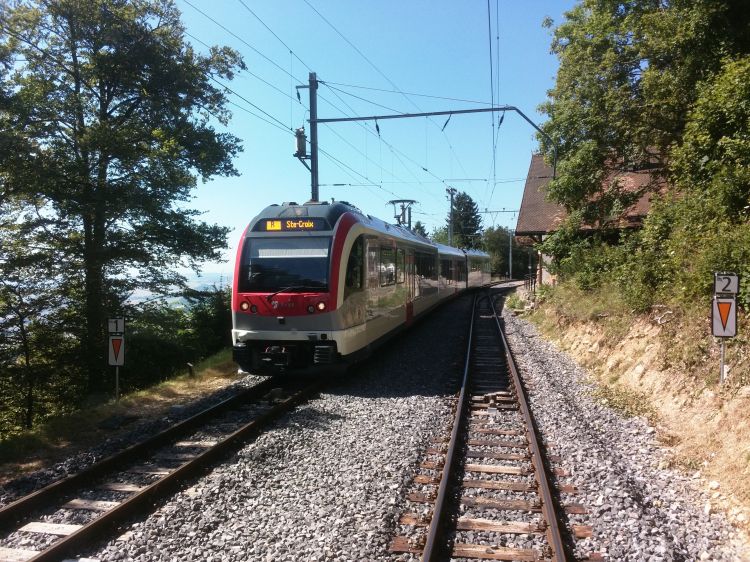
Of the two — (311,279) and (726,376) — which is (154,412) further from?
(726,376)

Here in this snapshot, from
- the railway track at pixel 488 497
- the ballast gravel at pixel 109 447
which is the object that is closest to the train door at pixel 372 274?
the ballast gravel at pixel 109 447

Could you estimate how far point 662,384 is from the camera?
8023 millimetres

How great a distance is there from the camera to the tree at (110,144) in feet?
45.1

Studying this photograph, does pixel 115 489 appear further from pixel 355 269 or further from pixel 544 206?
pixel 544 206

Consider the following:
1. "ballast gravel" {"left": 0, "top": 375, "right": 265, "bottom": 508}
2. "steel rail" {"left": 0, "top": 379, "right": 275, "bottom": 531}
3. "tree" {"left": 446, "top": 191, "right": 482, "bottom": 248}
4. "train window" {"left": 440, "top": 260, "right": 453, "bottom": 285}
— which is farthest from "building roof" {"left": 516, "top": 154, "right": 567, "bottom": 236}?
"tree" {"left": 446, "top": 191, "right": 482, "bottom": 248}

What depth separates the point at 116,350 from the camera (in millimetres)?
→ 8906

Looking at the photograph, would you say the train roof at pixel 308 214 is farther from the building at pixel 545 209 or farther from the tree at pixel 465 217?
the tree at pixel 465 217

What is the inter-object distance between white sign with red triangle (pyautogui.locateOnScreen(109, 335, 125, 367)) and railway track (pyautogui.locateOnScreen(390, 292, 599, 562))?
5.33 m

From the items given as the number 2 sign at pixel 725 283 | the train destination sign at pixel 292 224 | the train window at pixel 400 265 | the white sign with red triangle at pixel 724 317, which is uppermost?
the train destination sign at pixel 292 224

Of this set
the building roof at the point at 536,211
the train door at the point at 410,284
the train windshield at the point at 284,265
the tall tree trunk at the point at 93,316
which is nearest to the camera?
the train windshield at the point at 284,265

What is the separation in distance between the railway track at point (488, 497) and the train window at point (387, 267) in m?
4.41

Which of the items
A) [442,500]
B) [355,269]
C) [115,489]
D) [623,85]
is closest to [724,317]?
[442,500]

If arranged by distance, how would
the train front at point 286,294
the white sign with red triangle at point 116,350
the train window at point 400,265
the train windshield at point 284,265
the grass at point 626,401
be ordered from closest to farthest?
the grass at point 626,401, the white sign with red triangle at point 116,350, the train front at point 286,294, the train windshield at point 284,265, the train window at point 400,265

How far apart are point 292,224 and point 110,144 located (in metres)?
7.04
